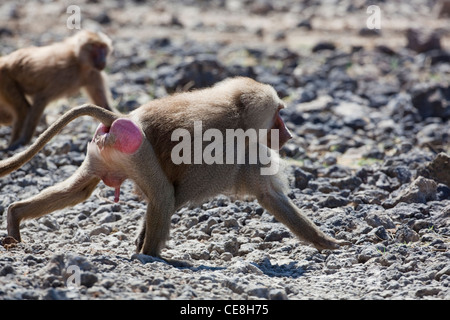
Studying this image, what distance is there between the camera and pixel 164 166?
15.3ft

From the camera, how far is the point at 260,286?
3914mm

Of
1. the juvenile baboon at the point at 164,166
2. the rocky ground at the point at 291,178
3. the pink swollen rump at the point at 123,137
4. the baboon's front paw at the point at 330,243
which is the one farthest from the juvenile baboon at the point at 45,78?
the baboon's front paw at the point at 330,243

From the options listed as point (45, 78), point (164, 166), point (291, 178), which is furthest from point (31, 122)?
point (164, 166)

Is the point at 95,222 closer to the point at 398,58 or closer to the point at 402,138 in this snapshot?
the point at 402,138

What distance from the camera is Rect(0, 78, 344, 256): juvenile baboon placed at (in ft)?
14.8

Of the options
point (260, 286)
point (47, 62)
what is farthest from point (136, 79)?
point (260, 286)

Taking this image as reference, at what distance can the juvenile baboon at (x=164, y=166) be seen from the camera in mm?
4523

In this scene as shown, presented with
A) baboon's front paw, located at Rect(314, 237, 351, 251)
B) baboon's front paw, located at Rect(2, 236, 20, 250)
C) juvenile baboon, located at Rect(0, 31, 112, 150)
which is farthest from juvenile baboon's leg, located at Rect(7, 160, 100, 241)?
juvenile baboon, located at Rect(0, 31, 112, 150)

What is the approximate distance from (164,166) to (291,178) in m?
1.92

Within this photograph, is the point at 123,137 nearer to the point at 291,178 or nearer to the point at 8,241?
the point at 8,241

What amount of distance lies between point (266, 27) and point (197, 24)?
1285 mm

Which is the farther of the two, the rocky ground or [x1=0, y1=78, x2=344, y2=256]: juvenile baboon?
[x1=0, y1=78, x2=344, y2=256]: juvenile baboon

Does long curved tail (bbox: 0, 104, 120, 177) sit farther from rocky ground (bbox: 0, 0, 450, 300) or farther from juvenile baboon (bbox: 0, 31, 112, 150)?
juvenile baboon (bbox: 0, 31, 112, 150)

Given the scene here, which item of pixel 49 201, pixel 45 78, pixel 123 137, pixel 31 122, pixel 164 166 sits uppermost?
pixel 45 78
